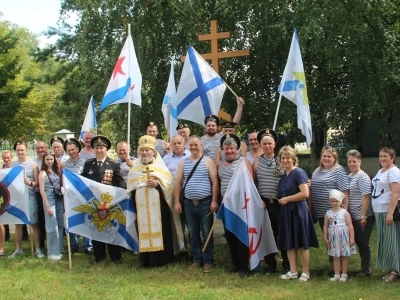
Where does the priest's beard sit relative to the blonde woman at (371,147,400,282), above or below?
above

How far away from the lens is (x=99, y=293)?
5.70 meters

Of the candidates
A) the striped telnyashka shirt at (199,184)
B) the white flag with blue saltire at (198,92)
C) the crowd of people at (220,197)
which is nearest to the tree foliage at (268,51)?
the white flag with blue saltire at (198,92)

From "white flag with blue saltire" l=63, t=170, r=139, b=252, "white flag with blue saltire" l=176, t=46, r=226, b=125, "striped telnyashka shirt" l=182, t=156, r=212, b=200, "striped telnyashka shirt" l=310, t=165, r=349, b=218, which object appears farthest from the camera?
"white flag with blue saltire" l=176, t=46, r=226, b=125

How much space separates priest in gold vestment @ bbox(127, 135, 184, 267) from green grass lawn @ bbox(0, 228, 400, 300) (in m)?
0.25

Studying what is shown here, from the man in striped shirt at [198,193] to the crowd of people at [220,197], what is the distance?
0.01m

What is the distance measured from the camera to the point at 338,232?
5.76 m

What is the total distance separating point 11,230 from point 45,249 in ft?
7.24

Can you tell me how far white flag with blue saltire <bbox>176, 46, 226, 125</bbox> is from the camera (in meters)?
8.09

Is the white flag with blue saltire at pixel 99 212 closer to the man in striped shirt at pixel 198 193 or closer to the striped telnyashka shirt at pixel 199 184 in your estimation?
the man in striped shirt at pixel 198 193

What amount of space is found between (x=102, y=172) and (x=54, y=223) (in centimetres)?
108

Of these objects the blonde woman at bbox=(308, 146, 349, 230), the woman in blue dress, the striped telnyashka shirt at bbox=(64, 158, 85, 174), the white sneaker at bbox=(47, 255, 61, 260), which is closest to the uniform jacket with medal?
the striped telnyashka shirt at bbox=(64, 158, 85, 174)

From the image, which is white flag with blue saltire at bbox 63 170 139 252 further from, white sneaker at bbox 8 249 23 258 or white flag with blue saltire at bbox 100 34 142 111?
white flag with blue saltire at bbox 100 34 142 111

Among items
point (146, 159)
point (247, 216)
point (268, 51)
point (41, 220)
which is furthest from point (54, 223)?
point (268, 51)

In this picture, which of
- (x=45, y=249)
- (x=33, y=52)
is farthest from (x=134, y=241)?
(x=33, y=52)
